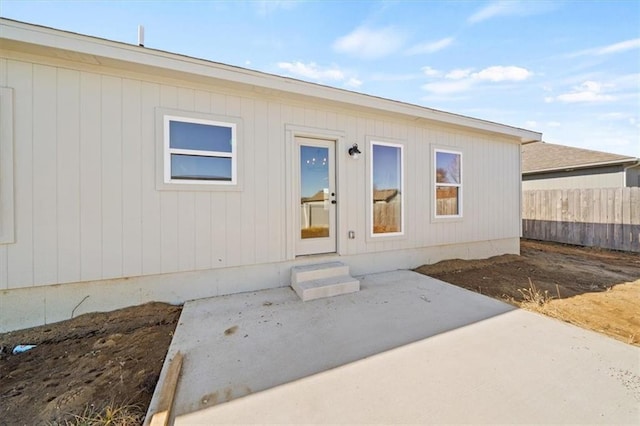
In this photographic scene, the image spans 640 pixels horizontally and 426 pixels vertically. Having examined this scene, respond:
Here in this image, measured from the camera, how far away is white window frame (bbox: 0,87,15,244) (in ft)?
8.73

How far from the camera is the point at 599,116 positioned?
10375 mm

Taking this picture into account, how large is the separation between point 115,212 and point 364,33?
6.51 meters

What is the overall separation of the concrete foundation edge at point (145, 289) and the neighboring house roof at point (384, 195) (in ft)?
3.26

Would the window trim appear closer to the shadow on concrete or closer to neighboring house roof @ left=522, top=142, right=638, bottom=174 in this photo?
the shadow on concrete

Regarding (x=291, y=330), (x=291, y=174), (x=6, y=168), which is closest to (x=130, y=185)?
(x=6, y=168)

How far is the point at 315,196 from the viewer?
431cm

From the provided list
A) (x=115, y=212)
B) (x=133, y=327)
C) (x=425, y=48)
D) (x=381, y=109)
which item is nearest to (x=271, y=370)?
(x=133, y=327)

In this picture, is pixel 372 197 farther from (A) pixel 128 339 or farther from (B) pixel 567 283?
(A) pixel 128 339

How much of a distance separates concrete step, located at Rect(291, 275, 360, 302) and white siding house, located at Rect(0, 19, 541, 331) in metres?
0.47

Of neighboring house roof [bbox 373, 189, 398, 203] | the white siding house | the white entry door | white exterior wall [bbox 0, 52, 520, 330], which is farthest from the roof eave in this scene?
the white entry door

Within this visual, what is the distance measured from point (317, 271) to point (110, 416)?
2.61 m

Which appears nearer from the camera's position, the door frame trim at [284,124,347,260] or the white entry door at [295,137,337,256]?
the door frame trim at [284,124,347,260]

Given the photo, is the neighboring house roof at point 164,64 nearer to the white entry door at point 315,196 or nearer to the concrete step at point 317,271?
the white entry door at point 315,196

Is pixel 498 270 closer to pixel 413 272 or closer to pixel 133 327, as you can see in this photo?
pixel 413 272
